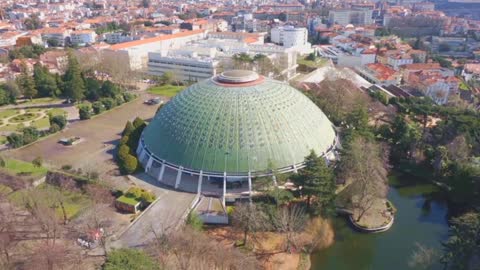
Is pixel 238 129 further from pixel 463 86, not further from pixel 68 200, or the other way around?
pixel 463 86

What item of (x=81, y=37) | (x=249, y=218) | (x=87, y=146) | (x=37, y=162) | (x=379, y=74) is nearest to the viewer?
(x=249, y=218)

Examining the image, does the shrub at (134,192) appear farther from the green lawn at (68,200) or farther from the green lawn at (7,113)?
the green lawn at (7,113)

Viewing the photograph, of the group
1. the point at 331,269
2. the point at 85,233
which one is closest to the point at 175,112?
the point at 85,233

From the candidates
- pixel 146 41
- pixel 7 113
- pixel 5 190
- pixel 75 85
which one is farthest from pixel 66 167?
pixel 146 41

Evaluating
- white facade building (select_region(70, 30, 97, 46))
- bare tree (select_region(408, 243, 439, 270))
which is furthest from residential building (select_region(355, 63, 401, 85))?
white facade building (select_region(70, 30, 97, 46))

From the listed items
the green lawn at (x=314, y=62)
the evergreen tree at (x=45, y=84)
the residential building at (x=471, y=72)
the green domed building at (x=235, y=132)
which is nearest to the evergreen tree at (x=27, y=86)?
the evergreen tree at (x=45, y=84)

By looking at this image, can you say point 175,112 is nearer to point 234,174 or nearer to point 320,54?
point 234,174

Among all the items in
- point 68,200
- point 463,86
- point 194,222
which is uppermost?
point 194,222
